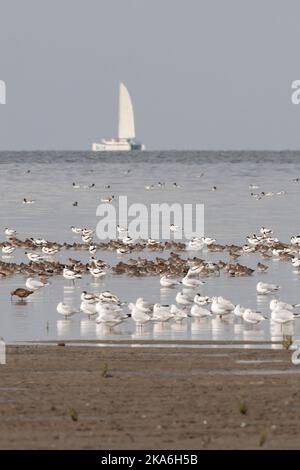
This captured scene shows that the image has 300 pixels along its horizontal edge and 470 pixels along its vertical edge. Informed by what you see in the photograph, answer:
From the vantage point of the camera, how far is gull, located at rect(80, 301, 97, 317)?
20547 mm

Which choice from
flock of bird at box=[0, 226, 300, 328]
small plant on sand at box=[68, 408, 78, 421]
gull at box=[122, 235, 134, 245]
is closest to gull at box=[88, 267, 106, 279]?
flock of bird at box=[0, 226, 300, 328]

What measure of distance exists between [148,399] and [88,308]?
27.4ft

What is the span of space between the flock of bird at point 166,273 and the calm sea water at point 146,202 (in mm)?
174

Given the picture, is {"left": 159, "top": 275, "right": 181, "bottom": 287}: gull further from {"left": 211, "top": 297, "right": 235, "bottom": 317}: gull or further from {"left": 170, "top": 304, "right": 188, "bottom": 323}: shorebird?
{"left": 170, "top": 304, "right": 188, "bottom": 323}: shorebird

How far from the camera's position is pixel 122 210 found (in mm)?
50094

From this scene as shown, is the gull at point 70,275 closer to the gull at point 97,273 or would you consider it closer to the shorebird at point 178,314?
the gull at point 97,273

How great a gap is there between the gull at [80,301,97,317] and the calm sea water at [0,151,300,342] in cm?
22

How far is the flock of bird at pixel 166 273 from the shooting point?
19.8 metres

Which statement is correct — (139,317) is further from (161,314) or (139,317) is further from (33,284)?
(33,284)

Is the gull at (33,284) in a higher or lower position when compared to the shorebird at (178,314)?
lower

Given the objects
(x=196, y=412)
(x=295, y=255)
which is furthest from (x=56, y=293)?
(x=196, y=412)

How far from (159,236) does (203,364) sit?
24.3 m
